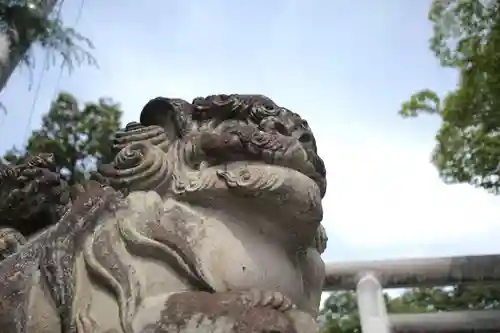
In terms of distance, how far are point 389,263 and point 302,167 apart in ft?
11.7

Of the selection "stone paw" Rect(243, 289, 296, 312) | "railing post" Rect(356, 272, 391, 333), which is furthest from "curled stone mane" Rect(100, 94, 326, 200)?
"railing post" Rect(356, 272, 391, 333)

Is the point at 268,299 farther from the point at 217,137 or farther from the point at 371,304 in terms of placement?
the point at 371,304

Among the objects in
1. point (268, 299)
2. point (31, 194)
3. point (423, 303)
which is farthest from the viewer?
point (423, 303)

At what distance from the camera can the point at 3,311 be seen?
3.66ft

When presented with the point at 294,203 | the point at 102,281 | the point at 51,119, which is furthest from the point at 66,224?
the point at 51,119

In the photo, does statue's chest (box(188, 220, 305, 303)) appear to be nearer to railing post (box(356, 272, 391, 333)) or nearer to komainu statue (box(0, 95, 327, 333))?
komainu statue (box(0, 95, 327, 333))

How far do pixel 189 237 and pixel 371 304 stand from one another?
3.59 m

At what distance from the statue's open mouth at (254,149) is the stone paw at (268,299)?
0.27 metres

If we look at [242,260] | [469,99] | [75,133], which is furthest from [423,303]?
[242,260]

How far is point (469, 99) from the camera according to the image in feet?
18.0

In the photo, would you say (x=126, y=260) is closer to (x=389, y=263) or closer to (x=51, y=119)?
(x=389, y=263)

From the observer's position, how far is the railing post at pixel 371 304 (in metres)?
4.46

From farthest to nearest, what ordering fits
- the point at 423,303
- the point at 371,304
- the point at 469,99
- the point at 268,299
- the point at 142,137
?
the point at 423,303 → the point at 469,99 → the point at 371,304 → the point at 142,137 → the point at 268,299

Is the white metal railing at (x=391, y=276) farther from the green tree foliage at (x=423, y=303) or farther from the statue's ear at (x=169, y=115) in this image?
the statue's ear at (x=169, y=115)
